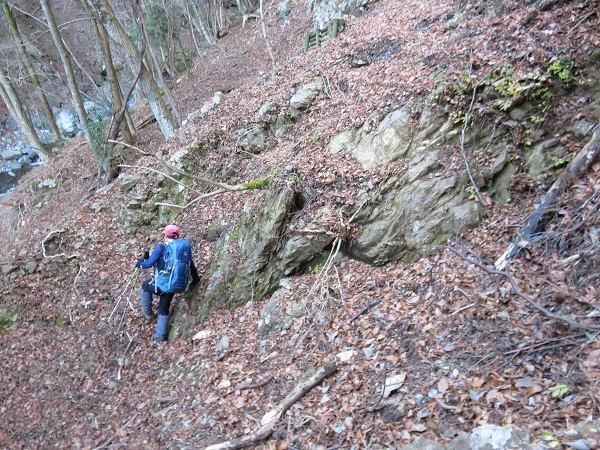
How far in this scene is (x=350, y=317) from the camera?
17.4ft

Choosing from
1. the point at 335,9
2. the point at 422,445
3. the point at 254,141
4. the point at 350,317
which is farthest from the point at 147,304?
the point at 335,9

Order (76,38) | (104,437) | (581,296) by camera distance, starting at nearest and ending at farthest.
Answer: (581,296)
(104,437)
(76,38)

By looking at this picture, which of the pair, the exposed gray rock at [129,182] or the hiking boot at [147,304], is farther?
the exposed gray rock at [129,182]

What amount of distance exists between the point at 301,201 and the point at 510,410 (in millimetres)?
4594

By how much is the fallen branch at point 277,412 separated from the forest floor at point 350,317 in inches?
3.5

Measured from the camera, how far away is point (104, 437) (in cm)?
572

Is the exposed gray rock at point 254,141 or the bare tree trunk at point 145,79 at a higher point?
the bare tree trunk at point 145,79

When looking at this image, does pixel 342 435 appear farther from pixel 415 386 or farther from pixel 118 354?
pixel 118 354

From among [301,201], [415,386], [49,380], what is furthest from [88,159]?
[415,386]

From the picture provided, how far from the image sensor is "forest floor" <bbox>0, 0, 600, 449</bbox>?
3615 mm

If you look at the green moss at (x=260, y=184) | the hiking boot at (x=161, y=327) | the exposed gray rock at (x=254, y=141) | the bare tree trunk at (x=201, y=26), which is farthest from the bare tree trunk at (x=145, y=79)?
the bare tree trunk at (x=201, y=26)

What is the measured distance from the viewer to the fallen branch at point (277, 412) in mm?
4324

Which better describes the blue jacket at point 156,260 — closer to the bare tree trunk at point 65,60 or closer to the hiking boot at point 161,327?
the hiking boot at point 161,327

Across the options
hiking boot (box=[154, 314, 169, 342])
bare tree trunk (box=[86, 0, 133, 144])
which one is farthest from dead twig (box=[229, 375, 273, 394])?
bare tree trunk (box=[86, 0, 133, 144])
